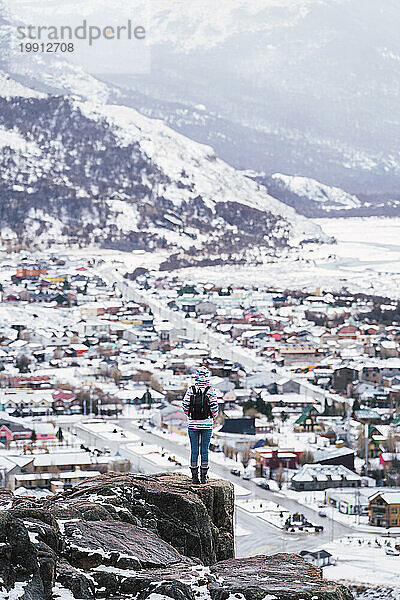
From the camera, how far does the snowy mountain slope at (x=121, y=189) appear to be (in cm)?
6169

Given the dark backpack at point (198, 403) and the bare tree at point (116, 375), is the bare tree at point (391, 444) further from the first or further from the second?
the dark backpack at point (198, 403)

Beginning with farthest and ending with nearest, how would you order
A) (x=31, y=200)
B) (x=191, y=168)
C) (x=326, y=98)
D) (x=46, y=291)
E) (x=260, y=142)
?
(x=326, y=98), (x=260, y=142), (x=191, y=168), (x=31, y=200), (x=46, y=291)

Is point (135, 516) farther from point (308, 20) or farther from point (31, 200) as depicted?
point (308, 20)

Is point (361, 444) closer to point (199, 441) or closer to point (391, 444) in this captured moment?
point (391, 444)

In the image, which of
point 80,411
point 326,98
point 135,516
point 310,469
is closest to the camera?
point 135,516

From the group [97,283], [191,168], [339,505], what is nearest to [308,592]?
[339,505]

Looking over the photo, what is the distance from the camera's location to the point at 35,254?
177 feet

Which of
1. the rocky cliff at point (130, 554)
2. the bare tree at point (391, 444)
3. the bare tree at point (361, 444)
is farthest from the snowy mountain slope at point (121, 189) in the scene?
the rocky cliff at point (130, 554)

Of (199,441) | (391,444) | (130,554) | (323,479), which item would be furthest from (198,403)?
(391,444)

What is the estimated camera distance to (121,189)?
69.4m

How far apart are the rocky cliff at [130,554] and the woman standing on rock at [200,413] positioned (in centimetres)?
45

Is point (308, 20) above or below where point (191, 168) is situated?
above

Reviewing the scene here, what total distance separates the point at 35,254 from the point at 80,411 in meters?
30.1

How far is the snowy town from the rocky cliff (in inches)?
64.8
